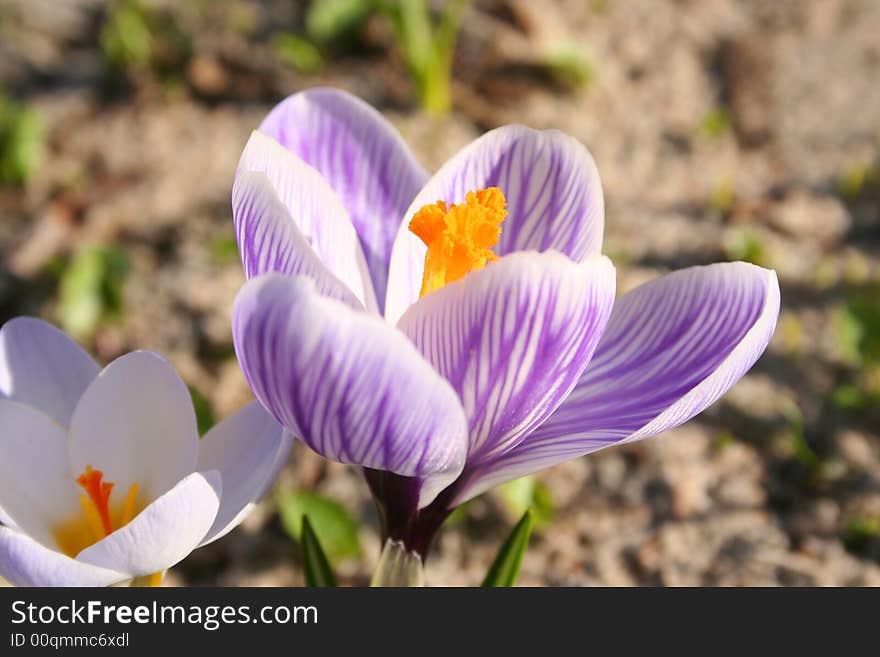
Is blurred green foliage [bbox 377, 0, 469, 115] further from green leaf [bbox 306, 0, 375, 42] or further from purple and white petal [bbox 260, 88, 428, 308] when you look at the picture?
purple and white petal [bbox 260, 88, 428, 308]

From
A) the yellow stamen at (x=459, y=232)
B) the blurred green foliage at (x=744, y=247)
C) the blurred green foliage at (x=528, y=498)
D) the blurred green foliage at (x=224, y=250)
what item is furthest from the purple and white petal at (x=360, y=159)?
the blurred green foliage at (x=744, y=247)

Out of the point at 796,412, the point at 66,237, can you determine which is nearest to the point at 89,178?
the point at 66,237

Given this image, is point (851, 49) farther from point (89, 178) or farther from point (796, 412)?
point (89, 178)

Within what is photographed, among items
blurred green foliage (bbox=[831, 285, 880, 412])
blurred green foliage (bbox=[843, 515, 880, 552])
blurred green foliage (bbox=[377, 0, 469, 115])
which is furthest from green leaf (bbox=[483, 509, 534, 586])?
blurred green foliage (bbox=[377, 0, 469, 115])

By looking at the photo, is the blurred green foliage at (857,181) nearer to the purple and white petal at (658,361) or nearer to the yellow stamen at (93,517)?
the purple and white petal at (658,361)

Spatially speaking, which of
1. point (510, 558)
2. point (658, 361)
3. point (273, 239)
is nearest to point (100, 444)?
point (273, 239)
